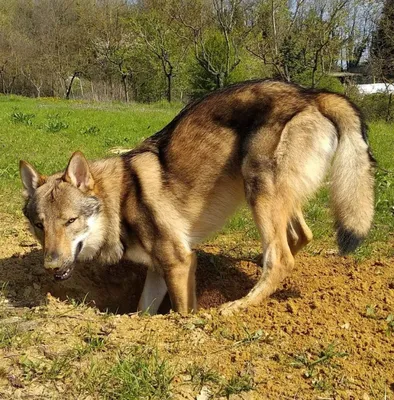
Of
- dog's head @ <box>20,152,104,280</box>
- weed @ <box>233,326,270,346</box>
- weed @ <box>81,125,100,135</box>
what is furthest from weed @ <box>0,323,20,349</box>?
weed @ <box>81,125,100,135</box>

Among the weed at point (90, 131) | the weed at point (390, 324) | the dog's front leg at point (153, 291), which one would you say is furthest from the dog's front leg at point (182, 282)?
the weed at point (90, 131)

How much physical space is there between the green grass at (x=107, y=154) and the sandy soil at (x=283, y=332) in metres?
1.08

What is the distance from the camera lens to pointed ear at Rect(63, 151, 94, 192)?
12.7 ft

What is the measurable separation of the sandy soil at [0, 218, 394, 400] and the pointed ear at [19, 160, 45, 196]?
91 cm

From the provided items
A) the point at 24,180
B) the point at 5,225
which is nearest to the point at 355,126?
the point at 24,180

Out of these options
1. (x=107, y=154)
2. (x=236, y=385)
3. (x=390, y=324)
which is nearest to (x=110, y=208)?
(x=236, y=385)

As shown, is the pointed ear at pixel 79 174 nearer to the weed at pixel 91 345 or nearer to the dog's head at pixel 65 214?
the dog's head at pixel 65 214

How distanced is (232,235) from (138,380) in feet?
11.2

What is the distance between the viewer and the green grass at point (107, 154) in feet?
18.5

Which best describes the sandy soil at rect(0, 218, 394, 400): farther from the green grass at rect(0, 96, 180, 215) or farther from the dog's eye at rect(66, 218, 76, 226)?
the green grass at rect(0, 96, 180, 215)

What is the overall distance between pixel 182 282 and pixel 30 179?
62.5 inches

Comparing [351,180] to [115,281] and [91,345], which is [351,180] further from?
[115,281]

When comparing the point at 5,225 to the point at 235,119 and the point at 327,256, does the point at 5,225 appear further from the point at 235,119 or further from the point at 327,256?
the point at 327,256

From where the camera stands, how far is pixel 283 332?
9.86 feet
